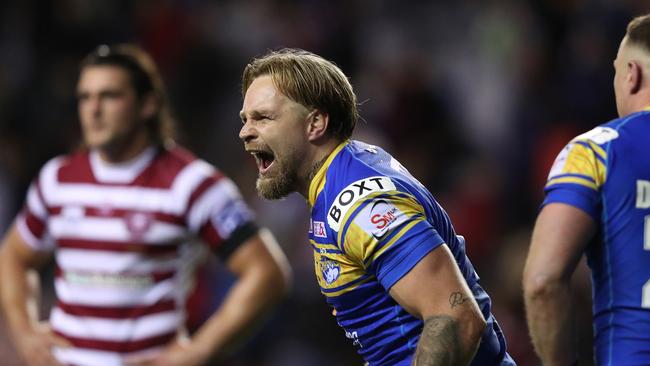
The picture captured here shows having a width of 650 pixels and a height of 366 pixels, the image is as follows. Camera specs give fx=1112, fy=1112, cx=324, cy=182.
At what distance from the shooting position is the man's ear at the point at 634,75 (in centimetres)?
352

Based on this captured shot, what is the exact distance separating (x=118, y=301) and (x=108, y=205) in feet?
1.47

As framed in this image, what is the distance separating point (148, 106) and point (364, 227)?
94.9 inches

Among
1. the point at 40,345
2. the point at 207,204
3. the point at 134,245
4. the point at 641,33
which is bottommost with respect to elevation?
the point at 40,345

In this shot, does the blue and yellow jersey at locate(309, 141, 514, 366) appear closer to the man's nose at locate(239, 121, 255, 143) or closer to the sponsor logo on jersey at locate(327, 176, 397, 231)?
the sponsor logo on jersey at locate(327, 176, 397, 231)

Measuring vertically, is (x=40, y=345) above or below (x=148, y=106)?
below

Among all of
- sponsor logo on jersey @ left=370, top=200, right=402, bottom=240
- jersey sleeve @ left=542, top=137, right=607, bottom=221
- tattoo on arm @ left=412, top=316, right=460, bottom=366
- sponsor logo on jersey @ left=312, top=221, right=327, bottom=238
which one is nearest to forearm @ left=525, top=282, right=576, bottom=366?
jersey sleeve @ left=542, top=137, right=607, bottom=221

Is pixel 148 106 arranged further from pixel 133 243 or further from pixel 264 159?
pixel 264 159

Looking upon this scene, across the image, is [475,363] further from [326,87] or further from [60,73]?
[60,73]

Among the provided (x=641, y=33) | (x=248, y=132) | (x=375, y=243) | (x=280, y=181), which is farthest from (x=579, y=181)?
(x=248, y=132)

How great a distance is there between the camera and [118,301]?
16.5 feet

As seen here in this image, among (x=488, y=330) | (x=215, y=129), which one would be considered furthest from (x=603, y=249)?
A: (x=215, y=129)

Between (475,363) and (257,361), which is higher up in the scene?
(475,363)

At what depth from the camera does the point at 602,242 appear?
11.2 ft

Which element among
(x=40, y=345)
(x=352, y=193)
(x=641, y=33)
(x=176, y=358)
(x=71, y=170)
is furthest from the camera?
(x=71, y=170)
